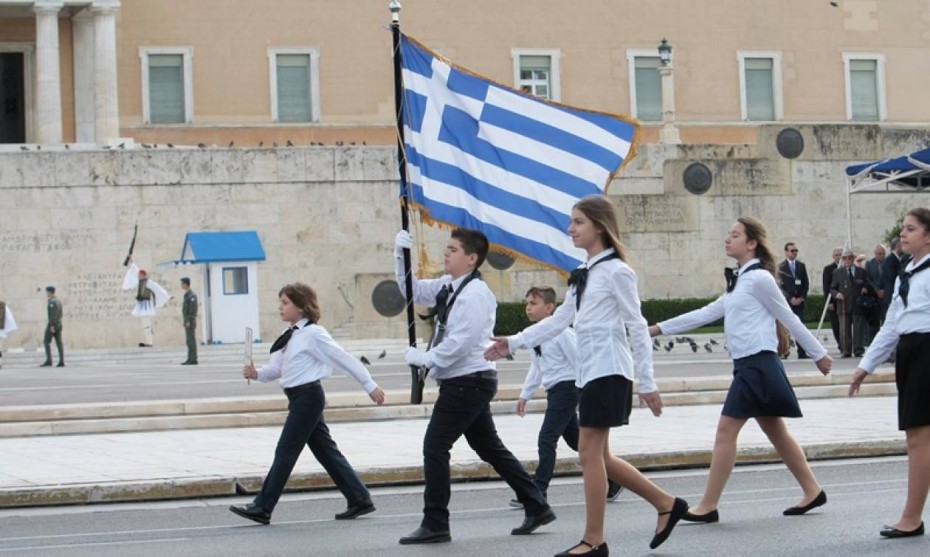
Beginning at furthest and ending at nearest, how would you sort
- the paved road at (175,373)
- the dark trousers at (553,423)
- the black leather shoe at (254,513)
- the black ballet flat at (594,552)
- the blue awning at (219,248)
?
the blue awning at (219,248) → the paved road at (175,373) → the dark trousers at (553,423) → the black leather shoe at (254,513) → the black ballet flat at (594,552)

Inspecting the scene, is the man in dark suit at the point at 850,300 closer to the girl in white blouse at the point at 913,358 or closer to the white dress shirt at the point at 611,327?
the girl in white blouse at the point at 913,358

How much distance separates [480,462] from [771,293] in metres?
4.03

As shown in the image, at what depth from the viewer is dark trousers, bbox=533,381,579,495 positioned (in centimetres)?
1198

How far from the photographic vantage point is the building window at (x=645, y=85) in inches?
2138

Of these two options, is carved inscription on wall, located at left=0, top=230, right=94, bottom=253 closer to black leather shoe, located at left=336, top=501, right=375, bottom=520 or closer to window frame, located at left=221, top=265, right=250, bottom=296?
window frame, located at left=221, top=265, right=250, bottom=296

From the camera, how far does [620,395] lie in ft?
31.1

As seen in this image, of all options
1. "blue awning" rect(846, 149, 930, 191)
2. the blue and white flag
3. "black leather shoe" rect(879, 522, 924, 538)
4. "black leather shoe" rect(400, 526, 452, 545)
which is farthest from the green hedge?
"black leather shoe" rect(879, 522, 924, 538)

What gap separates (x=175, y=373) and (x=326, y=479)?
53.3 ft

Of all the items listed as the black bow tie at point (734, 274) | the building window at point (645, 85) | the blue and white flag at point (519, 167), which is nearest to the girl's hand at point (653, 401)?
the black bow tie at point (734, 274)

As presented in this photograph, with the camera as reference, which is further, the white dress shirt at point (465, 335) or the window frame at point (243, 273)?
the window frame at point (243, 273)

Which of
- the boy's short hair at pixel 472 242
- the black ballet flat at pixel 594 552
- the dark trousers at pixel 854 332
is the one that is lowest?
the black ballet flat at pixel 594 552

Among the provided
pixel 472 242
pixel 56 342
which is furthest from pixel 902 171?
pixel 472 242

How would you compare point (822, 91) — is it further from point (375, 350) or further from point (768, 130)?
point (375, 350)

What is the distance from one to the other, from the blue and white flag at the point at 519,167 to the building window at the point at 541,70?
37384 mm
